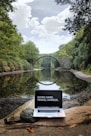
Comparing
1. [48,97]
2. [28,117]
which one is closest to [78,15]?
[48,97]

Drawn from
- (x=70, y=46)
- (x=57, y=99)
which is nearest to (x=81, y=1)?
(x=57, y=99)

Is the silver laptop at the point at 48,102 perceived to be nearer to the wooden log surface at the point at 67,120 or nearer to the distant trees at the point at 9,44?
the wooden log surface at the point at 67,120

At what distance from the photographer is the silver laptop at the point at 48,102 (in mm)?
4812

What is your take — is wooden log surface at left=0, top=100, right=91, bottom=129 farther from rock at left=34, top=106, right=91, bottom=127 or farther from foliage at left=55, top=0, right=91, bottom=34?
foliage at left=55, top=0, right=91, bottom=34

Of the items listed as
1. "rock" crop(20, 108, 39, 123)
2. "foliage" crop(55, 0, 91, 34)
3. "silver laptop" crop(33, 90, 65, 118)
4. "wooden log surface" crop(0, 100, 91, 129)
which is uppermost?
"foliage" crop(55, 0, 91, 34)

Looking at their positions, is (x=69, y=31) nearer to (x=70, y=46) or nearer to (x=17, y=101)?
(x=17, y=101)

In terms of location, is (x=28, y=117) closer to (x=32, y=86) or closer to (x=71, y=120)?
(x=71, y=120)

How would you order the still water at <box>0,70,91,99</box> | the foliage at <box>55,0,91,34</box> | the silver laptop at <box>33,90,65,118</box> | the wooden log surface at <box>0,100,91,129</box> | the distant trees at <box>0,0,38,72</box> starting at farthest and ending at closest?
1. the distant trees at <box>0,0,38,72</box>
2. the still water at <box>0,70,91,99</box>
3. the foliage at <box>55,0,91,34</box>
4. the silver laptop at <box>33,90,65,118</box>
5. the wooden log surface at <box>0,100,91,129</box>

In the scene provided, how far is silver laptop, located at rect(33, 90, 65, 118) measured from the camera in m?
4.81

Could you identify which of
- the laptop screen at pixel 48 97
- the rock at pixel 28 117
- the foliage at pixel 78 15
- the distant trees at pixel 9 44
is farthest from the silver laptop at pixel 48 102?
the distant trees at pixel 9 44

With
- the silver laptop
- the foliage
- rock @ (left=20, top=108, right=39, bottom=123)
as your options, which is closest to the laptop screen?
the silver laptop

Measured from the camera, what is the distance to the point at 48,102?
487 centimetres

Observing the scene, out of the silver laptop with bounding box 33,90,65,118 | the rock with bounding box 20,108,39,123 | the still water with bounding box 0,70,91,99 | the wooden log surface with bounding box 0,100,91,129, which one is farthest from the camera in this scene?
the still water with bounding box 0,70,91,99

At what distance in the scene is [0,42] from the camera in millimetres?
20250
